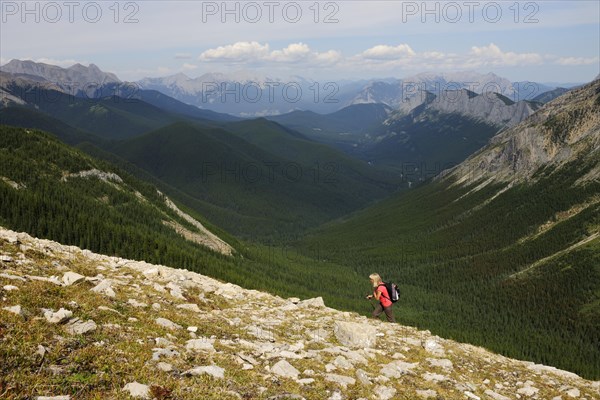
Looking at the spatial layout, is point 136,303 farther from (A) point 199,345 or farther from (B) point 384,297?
(B) point 384,297

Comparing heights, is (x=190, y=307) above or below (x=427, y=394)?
above

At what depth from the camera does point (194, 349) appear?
1720 cm

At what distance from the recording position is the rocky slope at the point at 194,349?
13.0 metres

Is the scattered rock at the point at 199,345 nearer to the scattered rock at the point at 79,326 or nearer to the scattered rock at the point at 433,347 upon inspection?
the scattered rock at the point at 79,326

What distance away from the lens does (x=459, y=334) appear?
13350 cm

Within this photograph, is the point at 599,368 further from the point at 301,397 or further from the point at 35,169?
the point at 35,169

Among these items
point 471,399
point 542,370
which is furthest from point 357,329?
point 542,370

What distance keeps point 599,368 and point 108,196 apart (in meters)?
178

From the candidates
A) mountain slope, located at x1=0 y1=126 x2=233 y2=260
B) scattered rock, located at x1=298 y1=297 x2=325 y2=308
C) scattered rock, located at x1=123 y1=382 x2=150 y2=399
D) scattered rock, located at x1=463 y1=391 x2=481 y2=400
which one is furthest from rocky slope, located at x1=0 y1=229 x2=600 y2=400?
mountain slope, located at x1=0 y1=126 x2=233 y2=260

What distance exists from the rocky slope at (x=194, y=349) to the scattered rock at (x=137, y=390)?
0.10 feet

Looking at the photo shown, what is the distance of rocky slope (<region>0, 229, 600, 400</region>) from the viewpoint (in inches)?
512

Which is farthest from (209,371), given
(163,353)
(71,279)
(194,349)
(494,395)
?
(494,395)

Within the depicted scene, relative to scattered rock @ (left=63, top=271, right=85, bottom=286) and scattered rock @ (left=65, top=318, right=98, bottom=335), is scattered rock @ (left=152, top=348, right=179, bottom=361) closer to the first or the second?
scattered rock @ (left=65, top=318, right=98, bottom=335)

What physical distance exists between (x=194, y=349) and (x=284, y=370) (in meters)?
4.09
